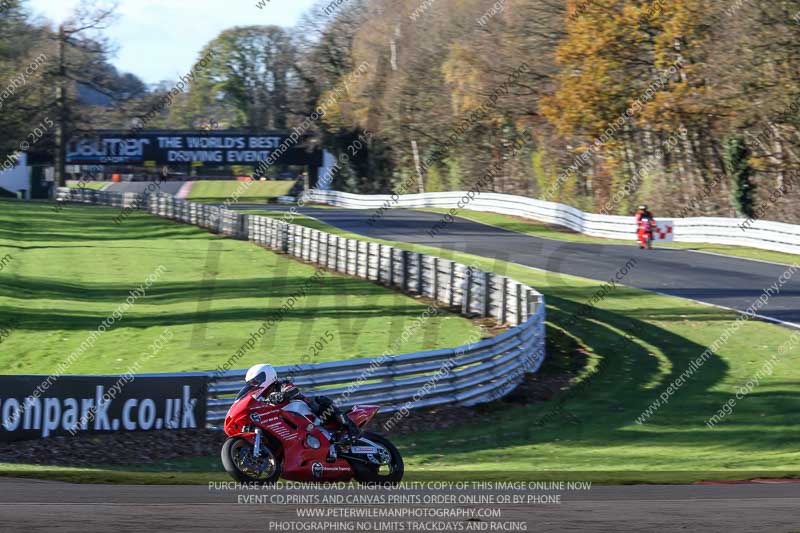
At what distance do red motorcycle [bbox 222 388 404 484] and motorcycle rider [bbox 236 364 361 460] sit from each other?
5cm

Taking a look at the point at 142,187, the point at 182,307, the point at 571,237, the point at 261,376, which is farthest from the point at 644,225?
the point at 142,187

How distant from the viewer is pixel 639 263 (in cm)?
3183

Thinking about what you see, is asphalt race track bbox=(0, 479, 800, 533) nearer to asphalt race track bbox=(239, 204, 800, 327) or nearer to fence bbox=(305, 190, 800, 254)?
asphalt race track bbox=(239, 204, 800, 327)

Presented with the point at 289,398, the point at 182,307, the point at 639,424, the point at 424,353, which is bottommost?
the point at 639,424

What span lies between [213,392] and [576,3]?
121 feet

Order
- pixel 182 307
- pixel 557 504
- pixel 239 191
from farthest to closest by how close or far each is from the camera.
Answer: pixel 239 191
pixel 182 307
pixel 557 504

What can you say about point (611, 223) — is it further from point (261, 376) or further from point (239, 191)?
point (239, 191)

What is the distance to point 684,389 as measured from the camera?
683 inches

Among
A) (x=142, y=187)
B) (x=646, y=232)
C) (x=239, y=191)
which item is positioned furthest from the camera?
(x=142, y=187)

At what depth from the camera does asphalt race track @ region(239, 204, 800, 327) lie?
2558cm

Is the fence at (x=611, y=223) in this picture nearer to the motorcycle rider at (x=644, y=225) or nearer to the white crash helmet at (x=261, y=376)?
the motorcycle rider at (x=644, y=225)

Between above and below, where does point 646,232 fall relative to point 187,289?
above

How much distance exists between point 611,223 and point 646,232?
5840 mm

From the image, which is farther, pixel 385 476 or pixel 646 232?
pixel 646 232
